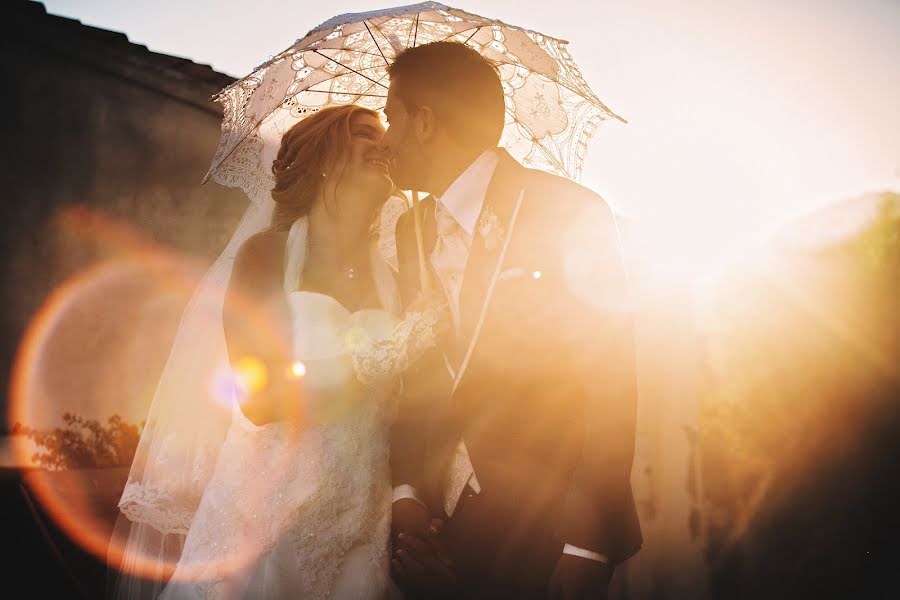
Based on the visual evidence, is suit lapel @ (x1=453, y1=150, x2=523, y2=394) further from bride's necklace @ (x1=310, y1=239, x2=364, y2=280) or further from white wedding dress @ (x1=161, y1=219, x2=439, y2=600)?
bride's necklace @ (x1=310, y1=239, x2=364, y2=280)

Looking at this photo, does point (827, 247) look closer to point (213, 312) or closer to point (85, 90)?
point (213, 312)

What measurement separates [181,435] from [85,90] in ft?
24.1

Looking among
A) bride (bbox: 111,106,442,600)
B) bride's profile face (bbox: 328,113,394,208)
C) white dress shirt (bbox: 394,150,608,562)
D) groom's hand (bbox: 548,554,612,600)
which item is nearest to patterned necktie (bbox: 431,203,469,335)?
white dress shirt (bbox: 394,150,608,562)

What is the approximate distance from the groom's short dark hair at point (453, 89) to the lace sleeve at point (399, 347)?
27.5 inches

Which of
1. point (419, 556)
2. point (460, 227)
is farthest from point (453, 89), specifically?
point (419, 556)

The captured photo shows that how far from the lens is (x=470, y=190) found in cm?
238

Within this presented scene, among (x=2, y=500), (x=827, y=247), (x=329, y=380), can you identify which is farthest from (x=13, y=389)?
(x=827, y=247)

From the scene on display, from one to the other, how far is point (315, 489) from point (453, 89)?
1.65 metres

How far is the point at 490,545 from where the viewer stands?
2.17 meters

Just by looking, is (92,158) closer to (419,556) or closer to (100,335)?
(100,335)

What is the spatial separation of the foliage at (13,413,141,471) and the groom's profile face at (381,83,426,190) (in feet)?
19.5

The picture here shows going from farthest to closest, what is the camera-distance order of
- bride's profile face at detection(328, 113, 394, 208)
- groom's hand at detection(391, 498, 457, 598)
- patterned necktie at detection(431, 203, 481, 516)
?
bride's profile face at detection(328, 113, 394, 208), patterned necktie at detection(431, 203, 481, 516), groom's hand at detection(391, 498, 457, 598)

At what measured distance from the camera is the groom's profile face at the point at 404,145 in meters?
2.41

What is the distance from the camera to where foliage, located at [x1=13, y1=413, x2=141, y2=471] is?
6840 mm
